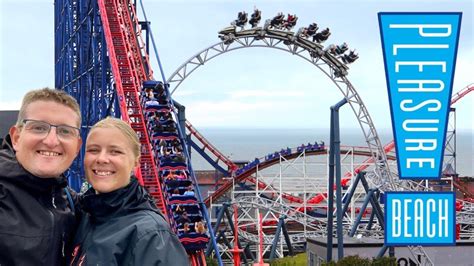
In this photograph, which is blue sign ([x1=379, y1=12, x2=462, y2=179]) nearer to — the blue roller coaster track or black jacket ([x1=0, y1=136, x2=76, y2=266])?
the blue roller coaster track

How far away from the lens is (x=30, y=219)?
182cm

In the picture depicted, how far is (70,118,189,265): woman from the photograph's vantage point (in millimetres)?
1736

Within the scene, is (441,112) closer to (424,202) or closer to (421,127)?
(421,127)

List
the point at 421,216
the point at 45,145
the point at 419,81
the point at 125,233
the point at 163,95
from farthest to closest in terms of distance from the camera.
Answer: the point at 163,95 → the point at 421,216 → the point at 419,81 → the point at 45,145 → the point at 125,233

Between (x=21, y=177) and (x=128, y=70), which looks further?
(x=128, y=70)

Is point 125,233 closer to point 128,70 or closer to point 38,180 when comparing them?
point 38,180

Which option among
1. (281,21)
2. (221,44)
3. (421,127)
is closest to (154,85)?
(221,44)

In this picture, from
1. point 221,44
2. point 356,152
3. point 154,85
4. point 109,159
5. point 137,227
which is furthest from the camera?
point 356,152

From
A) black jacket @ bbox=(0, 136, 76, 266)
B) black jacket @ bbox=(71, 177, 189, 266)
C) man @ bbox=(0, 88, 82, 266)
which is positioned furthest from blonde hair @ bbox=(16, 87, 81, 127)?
black jacket @ bbox=(71, 177, 189, 266)

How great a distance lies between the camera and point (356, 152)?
2400cm

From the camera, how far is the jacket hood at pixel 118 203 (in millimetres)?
1829

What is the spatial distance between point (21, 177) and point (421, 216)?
6884 mm

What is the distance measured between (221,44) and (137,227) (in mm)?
14105

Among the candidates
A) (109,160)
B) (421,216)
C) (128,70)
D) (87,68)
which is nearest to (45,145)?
(109,160)
